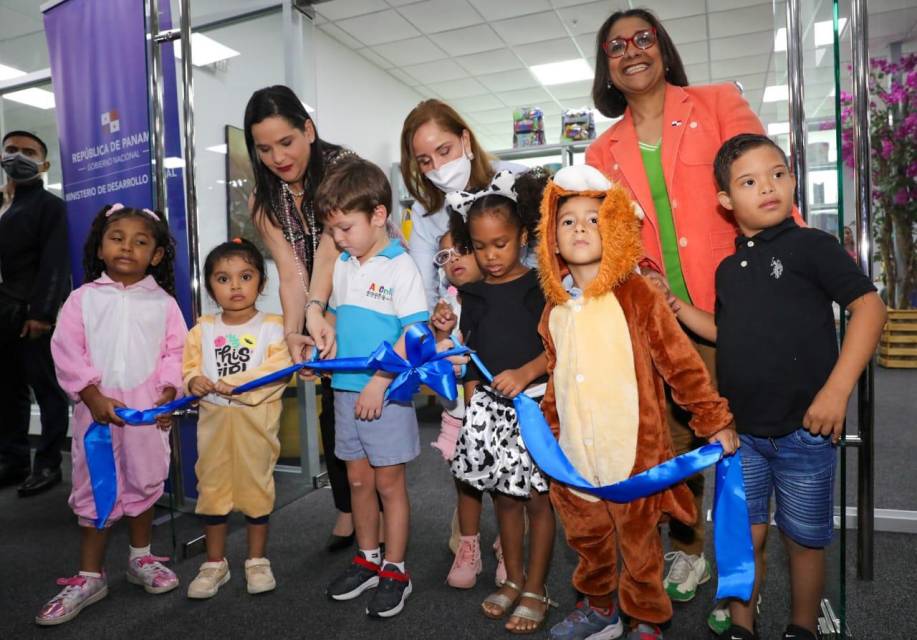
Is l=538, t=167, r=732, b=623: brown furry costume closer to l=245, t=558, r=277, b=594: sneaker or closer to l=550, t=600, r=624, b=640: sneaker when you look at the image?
l=550, t=600, r=624, b=640: sneaker

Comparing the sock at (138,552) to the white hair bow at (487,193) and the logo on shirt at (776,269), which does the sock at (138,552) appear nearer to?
the white hair bow at (487,193)

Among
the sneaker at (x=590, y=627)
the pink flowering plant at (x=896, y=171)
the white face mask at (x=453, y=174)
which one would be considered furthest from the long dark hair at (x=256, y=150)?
the pink flowering plant at (x=896, y=171)

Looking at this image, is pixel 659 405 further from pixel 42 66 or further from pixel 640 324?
pixel 42 66

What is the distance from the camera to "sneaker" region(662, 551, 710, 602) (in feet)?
6.41

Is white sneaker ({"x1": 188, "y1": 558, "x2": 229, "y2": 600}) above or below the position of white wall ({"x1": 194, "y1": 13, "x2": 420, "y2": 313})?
below

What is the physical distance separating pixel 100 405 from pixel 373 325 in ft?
3.17

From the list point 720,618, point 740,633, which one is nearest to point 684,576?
point 720,618

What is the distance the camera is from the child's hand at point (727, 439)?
1378mm

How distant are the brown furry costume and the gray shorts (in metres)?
0.59

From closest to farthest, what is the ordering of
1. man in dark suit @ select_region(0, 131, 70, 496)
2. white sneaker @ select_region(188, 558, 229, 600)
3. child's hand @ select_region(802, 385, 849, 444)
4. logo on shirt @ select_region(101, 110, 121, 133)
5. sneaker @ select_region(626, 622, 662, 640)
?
child's hand @ select_region(802, 385, 849, 444) < sneaker @ select_region(626, 622, 662, 640) < white sneaker @ select_region(188, 558, 229, 600) < logo on shirt @ select_region(101, 110, 121, 133) < man in dark suit @ select_region(0, 131, 70, 496)

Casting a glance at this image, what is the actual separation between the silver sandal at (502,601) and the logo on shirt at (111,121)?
2.81 metres

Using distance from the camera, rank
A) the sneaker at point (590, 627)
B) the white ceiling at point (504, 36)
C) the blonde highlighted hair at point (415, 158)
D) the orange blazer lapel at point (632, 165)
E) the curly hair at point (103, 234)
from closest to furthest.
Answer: the sneaker at point (590, 627)
the orange blazer lapel at point (632, 165)
the blonde highlighted hair at point (415, 158)
the curly hair at point (103, 234)
the white ceiling at point (504, 36)

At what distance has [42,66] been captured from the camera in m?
6.45

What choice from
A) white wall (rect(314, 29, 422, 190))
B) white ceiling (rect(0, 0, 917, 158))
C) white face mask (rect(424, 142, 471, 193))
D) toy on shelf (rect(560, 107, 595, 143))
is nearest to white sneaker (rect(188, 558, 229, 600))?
white face mask (rect(424, 142, 471, 193))
